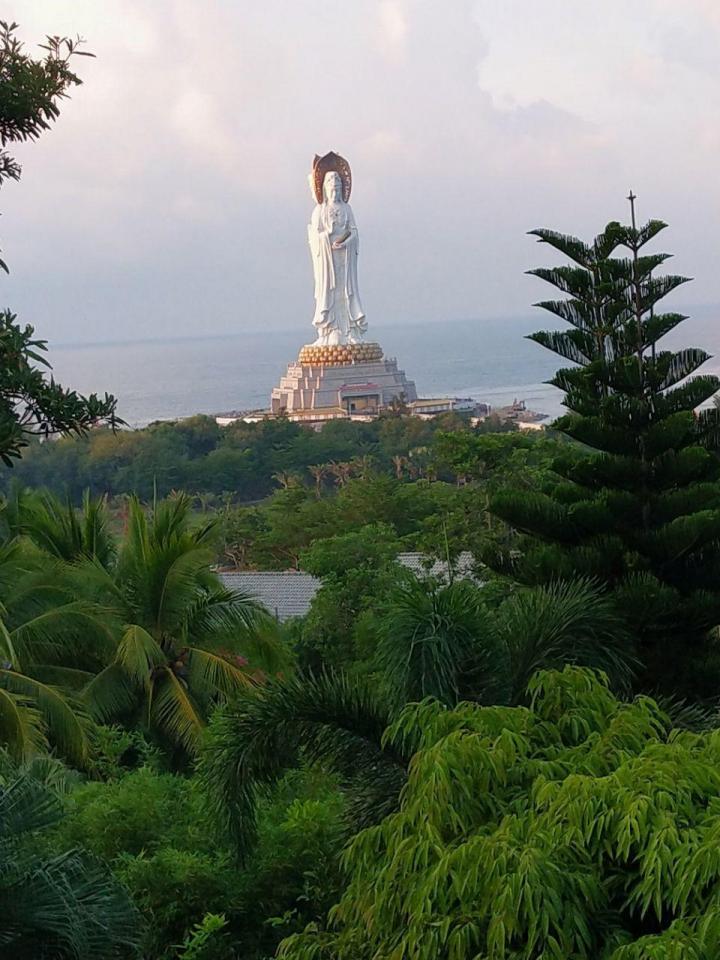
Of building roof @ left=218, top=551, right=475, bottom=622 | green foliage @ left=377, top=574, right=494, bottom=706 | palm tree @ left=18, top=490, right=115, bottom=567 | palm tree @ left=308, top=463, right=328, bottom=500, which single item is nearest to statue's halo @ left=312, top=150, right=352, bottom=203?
palm tree @ left=308, top=463, right=328, bottom=500

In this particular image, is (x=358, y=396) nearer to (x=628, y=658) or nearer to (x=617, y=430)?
(x=617, y=430)

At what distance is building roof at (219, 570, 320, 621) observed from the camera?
15.1 m

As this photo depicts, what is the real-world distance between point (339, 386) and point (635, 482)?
28.3m

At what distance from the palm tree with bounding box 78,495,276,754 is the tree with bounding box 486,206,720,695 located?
1.86 meters

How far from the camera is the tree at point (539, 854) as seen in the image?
3.48 meters

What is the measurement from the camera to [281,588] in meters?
15.9

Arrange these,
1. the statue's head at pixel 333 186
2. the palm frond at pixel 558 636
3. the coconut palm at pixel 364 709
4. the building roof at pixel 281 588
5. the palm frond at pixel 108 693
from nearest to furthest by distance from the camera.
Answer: the coconut palm at pixel 364 709 → the palm frond at pixel 558 636 → the palm frond at pixel 108 693 → the building roof at pixel 281 588 → the statue's head at pixel 333 186

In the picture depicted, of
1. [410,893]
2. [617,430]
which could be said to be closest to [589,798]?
[410,893]

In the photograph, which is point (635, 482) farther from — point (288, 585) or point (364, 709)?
point (288, 585)

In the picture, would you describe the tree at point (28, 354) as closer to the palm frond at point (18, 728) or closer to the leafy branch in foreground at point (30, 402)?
the leafy branch in foreground at point (30, 402)

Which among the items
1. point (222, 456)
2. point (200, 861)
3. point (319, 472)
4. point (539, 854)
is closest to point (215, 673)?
point (200, 861)

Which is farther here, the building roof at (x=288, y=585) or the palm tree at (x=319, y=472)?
the palm tree at (x=319, y=472)

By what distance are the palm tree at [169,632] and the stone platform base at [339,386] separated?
1066 inches

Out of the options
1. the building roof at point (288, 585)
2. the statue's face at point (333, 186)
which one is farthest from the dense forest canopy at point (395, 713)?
the statue's face at point (333, 186)
